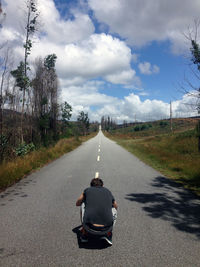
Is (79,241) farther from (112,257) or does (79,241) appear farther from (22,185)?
(22,185)

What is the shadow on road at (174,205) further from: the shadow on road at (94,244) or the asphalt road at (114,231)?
the shadow on road at (94,244)

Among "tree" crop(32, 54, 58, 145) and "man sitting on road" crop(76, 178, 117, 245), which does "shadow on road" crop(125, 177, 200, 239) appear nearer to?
"man sitting on road" crop(76, 178, 117, 245)

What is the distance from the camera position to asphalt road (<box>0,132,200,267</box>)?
2.78 m

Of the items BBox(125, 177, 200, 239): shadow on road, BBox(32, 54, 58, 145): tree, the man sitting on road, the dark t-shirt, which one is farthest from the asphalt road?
BBox(32, 54, 58, 145): tree

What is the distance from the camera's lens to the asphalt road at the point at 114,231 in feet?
9.11

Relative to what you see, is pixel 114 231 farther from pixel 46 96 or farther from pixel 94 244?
pixel 46 96

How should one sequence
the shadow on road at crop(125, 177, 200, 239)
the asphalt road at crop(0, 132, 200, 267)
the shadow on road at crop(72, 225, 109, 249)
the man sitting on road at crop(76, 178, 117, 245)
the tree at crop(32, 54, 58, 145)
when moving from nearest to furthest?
the asphalt road at crop(0, 132, 200, 267) < the man sitting on road at crop(76, 178, 117, 245) < the shadow on road at crop(72, 225, 109, 249) < the shadow on road at crop(125, 177, 200, 239) < the tree at crop(32, 54, 58, 145)

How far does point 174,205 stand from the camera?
195 inches

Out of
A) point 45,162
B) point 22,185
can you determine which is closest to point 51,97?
point 45,162

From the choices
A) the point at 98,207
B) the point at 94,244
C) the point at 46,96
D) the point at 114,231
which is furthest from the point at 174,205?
the point at 46,96

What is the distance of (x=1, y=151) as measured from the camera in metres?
9.56

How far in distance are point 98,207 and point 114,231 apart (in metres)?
0.98

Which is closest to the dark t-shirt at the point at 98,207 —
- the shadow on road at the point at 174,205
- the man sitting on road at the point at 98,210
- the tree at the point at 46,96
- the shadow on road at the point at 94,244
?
the man sitting on road at the point at 98,210

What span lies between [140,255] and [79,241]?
3.42 feet
